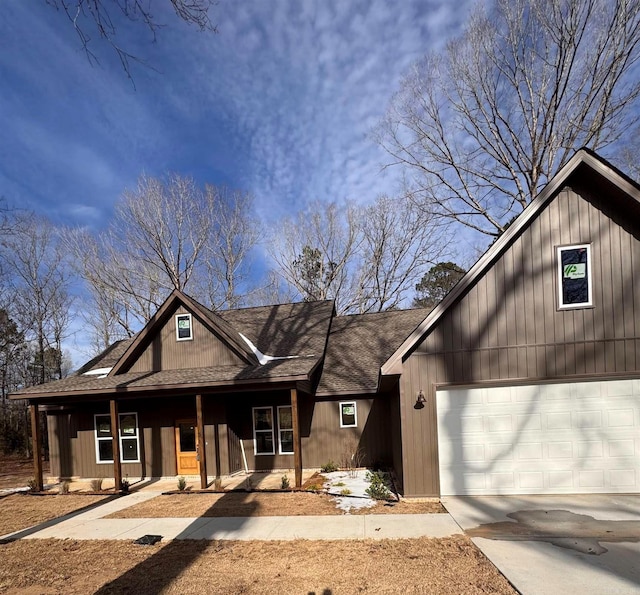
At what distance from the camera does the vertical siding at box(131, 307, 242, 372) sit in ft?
43.5

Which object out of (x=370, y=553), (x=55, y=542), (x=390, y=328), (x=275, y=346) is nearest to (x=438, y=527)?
(x=370, y=553)

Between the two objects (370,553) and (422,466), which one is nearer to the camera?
(370,553)

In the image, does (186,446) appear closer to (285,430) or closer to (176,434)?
(176,434)

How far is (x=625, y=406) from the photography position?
8281 millimetres

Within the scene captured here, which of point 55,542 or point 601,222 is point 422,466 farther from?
point 55,542

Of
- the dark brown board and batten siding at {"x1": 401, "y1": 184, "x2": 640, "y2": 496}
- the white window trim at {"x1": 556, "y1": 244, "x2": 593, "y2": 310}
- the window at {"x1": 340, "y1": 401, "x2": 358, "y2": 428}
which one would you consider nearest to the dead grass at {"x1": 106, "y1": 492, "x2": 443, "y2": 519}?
the dark brown board and batten siding at {"x1": 401, "y1": 184, "x2": 640, "y2": 496}

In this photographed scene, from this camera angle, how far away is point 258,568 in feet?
18.1

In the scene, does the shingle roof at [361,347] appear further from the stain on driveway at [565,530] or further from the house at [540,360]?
the stain on driveway at [565,530]

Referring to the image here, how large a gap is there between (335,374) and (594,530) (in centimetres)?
855

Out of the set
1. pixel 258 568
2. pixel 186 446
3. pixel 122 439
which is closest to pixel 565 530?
pixel 258 568

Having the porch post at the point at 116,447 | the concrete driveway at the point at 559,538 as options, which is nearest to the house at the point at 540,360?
the concrete driveway at the point at 559,538

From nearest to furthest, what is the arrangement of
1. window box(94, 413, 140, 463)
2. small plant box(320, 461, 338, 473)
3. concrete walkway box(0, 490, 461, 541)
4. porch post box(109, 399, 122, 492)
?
concrete walkway box(0, 490, 461, 541)
porch post box(109, 399, 122, 492)
small plant box(320, 461, 338, 473)
window box(94, 413, 140, 463)

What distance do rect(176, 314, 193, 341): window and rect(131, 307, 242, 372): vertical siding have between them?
109mm

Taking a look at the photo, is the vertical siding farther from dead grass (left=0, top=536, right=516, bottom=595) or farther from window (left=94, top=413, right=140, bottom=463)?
dead grass (left=0, top=536, right=516, bottom=595)
